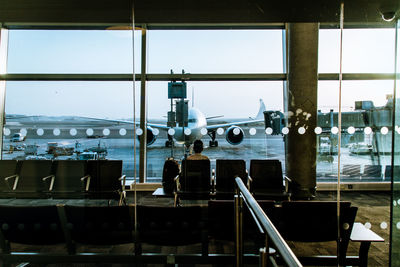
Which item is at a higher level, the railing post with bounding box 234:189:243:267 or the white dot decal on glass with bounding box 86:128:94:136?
the white dot decal on glass with bounding box 86:128:94:136

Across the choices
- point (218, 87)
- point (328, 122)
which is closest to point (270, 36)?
point (218, 87)

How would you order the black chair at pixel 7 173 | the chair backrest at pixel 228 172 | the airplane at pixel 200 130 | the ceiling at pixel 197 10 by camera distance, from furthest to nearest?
the airplane at pixel 200 130 < the chair backrest at pixel 228 172 < the black chair at pixel 7 173 < the ceiling at pixel 197 10

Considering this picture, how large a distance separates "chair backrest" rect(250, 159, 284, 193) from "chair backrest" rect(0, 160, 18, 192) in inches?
152

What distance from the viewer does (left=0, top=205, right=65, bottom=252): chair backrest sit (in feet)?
7.59

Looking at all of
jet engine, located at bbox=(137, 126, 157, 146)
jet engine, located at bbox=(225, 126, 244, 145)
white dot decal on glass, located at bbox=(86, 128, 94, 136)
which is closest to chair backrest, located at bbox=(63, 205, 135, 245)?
jet engine, located at bbox=(137, 126, 157, 146)

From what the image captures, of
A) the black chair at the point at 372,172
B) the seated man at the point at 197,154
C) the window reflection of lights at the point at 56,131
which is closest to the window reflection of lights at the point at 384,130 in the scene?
the black chair at the point at 372,172

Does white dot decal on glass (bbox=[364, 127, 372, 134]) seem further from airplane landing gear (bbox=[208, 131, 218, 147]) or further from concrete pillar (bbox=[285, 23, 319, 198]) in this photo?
airplane landing gear (bbox=[208, 131, 218, 147])

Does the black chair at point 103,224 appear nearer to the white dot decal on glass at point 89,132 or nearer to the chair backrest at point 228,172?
the chair backrest at point 228,172

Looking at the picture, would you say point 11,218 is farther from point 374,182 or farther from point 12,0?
point 374,182

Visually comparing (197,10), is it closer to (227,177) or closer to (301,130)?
(227,177)

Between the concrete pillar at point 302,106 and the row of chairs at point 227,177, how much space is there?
0.75 m

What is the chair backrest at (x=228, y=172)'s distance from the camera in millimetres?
4359

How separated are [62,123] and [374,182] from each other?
21.9 ft

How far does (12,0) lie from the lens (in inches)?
125
